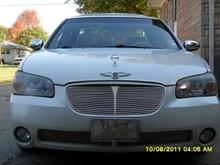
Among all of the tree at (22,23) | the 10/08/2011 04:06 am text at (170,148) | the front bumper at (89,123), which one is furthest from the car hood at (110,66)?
the tree at (22,23)

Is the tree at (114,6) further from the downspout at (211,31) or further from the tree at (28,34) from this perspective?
the tree at (28,34)

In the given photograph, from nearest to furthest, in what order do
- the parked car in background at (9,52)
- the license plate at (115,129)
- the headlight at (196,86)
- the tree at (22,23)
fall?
the license plate at (115,129) < the headlight at (196,86) < the parked car in background at (9,52) < the tree at (22,23)

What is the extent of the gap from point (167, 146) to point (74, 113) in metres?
0.84

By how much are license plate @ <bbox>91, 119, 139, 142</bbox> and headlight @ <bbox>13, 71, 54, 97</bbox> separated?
51 cm

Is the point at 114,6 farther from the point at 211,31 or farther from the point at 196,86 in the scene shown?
the point at 196,86

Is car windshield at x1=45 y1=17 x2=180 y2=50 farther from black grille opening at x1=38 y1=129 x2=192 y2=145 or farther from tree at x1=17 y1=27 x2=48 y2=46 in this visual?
tree at x1=17 y1=27 x2=48 y2=46

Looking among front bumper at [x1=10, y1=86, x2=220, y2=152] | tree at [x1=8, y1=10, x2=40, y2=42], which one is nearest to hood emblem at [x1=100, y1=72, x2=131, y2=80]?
front bumper at [x1=10, y1=86, x2=220, y2=152]

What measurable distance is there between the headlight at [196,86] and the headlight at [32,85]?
111 centimetres

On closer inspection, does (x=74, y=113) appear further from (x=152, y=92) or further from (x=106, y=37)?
(x=106, y=37)

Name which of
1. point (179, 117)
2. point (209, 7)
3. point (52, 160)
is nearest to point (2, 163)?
point (52, 160)

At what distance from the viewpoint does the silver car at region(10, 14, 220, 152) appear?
4461 mm

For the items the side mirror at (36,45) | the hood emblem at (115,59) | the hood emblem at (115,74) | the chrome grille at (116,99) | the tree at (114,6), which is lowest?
the chrome grille at (116,99)

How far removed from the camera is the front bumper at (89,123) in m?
4.47

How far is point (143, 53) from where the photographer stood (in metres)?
5.40
